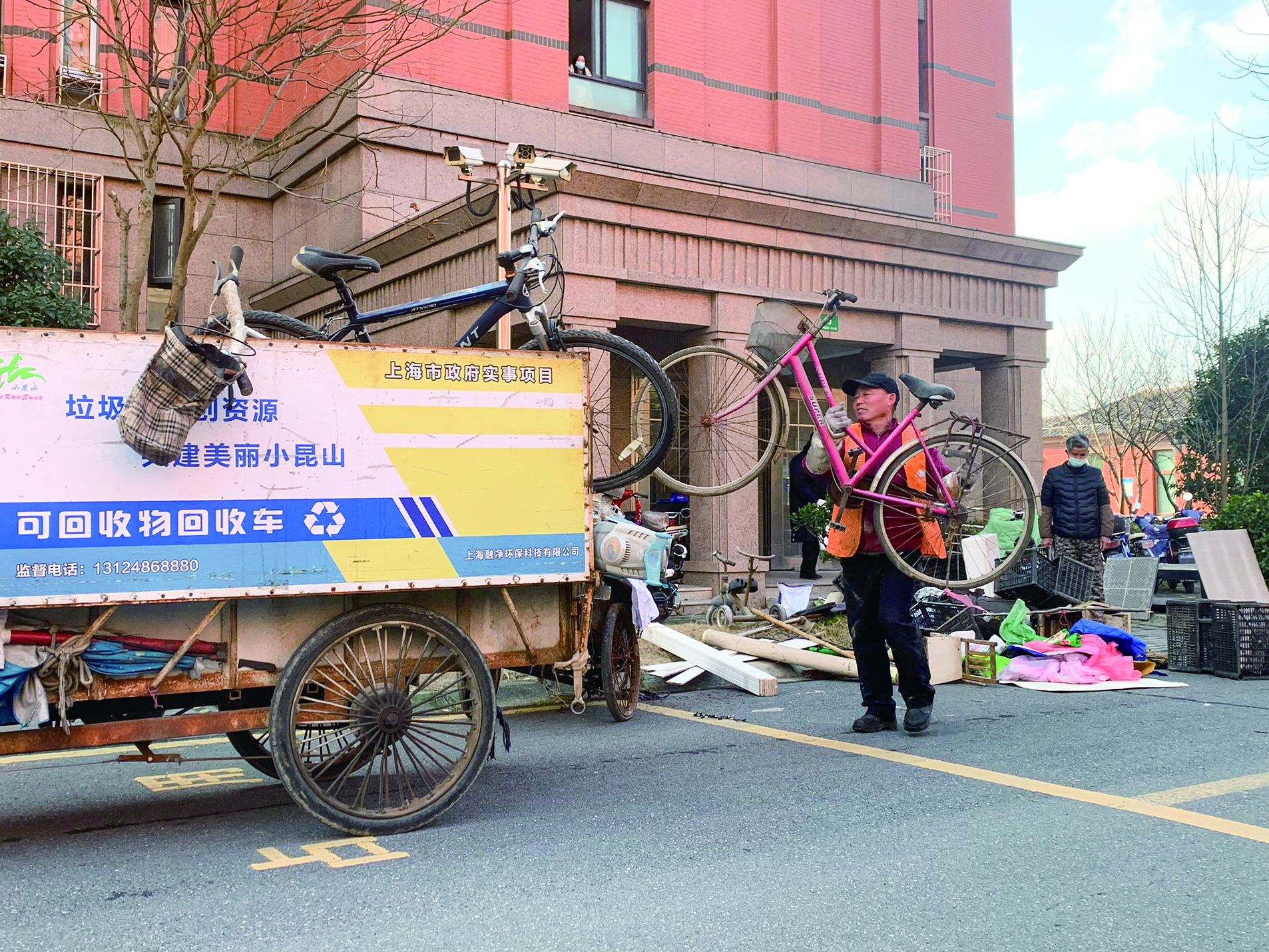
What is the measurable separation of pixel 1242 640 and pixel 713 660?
4496 mm

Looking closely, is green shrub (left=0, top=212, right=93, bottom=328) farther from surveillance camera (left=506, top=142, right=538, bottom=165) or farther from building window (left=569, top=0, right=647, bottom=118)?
building window (left=569, top=0, right=647, bottom=118)

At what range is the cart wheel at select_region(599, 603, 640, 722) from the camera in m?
7.45

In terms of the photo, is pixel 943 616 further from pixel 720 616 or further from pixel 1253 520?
pixel 1253 520

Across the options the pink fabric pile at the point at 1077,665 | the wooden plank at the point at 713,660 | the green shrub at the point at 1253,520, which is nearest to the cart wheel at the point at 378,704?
the wooden plank at the point at 713,660

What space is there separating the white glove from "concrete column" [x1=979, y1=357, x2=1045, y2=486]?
10011mm

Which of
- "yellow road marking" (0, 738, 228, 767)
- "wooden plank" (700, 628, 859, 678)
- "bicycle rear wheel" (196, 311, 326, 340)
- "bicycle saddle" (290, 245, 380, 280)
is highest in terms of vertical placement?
"bicycle saddle" (290, 245, 380, 280)

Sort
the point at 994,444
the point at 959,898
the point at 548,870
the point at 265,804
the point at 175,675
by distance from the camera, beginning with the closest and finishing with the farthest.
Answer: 1. the point at 959,898
2. the point at 548,870
3. the point at 175,675
4. the point at 265,804
5. the point at 994,444

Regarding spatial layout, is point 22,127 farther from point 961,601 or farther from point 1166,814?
point 1166,814

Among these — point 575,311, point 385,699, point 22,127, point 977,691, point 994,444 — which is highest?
point 22,127

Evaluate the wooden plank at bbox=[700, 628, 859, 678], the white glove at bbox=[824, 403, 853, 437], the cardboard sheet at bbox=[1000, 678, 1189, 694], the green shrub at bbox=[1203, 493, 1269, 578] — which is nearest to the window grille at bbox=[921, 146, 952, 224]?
the green shrub at bbox=[1203, 493, 1269, 578]

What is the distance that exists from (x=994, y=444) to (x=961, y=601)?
15.5 feet

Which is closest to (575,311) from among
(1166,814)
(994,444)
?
(994,444)

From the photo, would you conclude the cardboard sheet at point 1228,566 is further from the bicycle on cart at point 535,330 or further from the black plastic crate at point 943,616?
the bicycle on cart at point 535,330

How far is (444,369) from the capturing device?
5.00m
